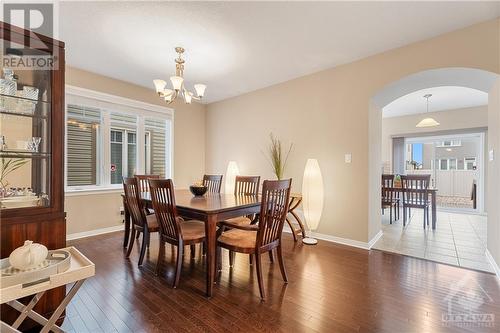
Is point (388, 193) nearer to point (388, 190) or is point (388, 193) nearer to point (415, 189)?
point (388, 190)

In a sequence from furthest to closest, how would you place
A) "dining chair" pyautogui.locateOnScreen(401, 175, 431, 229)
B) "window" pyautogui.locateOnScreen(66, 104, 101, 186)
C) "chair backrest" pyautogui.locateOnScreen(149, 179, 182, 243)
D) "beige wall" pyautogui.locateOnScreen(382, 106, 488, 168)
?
"beige wall" pyautogui.locateOnScreen(382, 106, 488, 168) < "dining chair" pyautogui.locateOnScreen(401, 175, 431, 229) < "window" pyautogui.locateOnScreen(66, 104, 101, 186) < "chair backrest" pyautogui.locateOnScreen(149, 179, 182, 243)

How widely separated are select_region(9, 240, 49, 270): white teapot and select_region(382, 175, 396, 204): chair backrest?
5.22 metres

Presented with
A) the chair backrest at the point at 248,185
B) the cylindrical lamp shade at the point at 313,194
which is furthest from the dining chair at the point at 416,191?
the chair backrest at the point at 248,185

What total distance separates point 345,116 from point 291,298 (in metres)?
2.62

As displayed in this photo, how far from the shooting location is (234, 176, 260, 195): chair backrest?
11.0ft

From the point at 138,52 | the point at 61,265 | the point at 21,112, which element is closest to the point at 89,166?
the point at 138,52

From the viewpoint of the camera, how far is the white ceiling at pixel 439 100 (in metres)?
4.48

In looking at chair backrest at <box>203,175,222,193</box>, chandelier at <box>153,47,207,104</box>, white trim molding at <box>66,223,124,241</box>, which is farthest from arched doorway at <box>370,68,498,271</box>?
white trim molding at <box>66,223,124,241</box>

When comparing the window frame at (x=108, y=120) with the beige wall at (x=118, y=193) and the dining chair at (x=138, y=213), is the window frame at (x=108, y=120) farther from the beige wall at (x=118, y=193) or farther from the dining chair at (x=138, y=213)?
the dining chair at (x=138, y=213)

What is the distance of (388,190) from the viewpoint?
472 centimetres

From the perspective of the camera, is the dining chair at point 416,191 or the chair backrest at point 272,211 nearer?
the chair backrest at point 272,211

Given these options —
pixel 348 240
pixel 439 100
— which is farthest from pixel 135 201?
pixel 439 100

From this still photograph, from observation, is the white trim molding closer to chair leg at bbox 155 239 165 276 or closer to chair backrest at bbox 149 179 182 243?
chair leg at bbox 155 239 165 276

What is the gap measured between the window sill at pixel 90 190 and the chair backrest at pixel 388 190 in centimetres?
511
